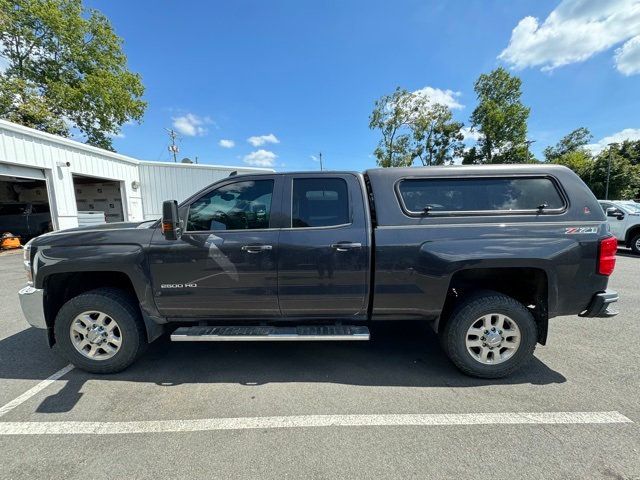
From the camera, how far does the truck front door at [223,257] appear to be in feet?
9.37

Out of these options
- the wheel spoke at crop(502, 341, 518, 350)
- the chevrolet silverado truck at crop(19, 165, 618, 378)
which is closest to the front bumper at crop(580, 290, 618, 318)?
the chevrolet silverado truck at crop(19, 165, 618, 378)

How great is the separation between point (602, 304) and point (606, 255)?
1.51 ft

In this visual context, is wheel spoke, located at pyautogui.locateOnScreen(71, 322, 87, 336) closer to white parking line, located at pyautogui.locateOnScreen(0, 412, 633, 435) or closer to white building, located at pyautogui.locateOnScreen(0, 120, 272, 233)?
white parking line, located at pyautogui.locateOnScreen(0, 412, 633, 435)

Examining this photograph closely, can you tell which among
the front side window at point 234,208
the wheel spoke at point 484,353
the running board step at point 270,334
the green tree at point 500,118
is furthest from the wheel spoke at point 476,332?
the green tree at point 500,118

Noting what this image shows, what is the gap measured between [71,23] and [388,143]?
24.7 meters

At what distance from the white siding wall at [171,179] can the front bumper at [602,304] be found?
1421cm

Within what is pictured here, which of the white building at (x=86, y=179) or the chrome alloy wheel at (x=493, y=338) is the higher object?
the white building at (x=86, y=179)

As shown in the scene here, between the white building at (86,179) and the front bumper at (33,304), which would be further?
the white building at (86,179)

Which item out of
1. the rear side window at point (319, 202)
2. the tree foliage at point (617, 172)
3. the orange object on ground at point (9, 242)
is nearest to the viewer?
the rear side window at point (319, 202)

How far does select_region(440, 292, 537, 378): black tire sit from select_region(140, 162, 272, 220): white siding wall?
13683 mm

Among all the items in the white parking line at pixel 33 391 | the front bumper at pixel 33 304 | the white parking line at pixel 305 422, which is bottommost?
the white parking line at pixel 33 391

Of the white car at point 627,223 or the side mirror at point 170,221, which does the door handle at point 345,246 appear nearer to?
the side mirror at point 170,221

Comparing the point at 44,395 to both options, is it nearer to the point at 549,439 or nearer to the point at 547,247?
the point at 549,439

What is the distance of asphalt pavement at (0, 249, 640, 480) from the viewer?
6.38ft
